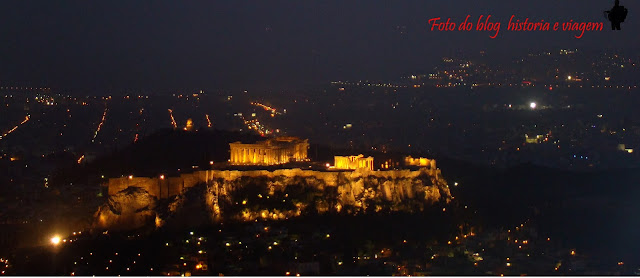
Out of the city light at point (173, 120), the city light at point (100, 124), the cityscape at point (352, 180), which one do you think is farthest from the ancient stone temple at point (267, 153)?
the city light at point (100, 124)

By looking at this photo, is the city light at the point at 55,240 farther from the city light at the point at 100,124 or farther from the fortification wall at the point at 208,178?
the city light at the point at 100,124

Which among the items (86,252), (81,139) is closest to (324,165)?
(86,252)

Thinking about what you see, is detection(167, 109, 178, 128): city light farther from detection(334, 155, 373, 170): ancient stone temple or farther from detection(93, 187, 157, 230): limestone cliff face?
detection(93, 187, 157, 230): limestone cliff face

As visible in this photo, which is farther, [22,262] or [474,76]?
[474,76]

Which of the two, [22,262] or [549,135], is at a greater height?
[549,135]

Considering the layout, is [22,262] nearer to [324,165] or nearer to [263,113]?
[324,165]

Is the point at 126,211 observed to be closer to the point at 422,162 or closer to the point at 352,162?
the point at 352,162

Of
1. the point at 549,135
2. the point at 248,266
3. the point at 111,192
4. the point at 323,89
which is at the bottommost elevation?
the point at 248,266
